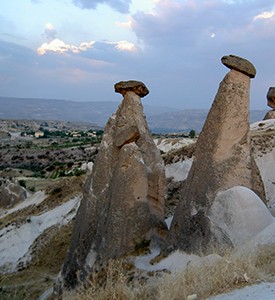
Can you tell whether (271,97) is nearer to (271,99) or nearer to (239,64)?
(271,99)

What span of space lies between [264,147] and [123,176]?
32.8ft

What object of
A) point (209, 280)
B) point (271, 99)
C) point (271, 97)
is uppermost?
point (271, 97)

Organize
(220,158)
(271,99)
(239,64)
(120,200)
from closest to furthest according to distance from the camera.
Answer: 1. (220,158)
2. (239,64)
3. (120,200)
4. (271,99)

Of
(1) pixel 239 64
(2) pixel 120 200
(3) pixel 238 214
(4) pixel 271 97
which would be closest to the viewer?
(3) pixel 238 214

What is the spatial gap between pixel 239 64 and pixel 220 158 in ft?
6.13

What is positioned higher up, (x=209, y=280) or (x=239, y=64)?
(x=239, y=64)

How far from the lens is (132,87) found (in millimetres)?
11430

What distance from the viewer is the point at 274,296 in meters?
5.16

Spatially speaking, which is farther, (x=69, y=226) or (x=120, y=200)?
(x=69, y=226)

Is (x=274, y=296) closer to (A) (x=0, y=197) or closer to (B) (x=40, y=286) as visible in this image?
(B) (x=40, y=286)

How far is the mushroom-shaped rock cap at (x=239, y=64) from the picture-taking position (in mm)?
8914

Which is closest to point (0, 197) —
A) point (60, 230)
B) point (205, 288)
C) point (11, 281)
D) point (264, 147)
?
point (60, 230)

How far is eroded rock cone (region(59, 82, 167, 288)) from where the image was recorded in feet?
31.2

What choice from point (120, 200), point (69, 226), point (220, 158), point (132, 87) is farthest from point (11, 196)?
point (220, 158)
